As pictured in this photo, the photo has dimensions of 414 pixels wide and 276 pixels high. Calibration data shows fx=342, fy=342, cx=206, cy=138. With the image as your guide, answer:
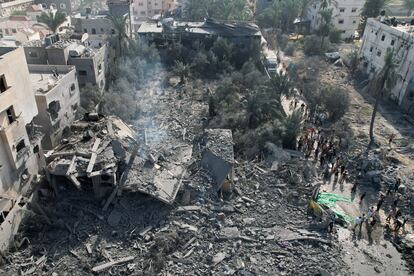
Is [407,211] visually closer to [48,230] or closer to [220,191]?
[220,191]

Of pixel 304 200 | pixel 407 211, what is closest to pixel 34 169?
pixel 304 200

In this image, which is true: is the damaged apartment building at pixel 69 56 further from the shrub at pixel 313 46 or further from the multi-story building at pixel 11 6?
the multi-story building at pixel 11 6

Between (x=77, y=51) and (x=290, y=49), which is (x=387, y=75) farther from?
(x=77, y=51)

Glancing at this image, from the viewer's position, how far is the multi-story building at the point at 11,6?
183ft

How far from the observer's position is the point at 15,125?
16.2 metres

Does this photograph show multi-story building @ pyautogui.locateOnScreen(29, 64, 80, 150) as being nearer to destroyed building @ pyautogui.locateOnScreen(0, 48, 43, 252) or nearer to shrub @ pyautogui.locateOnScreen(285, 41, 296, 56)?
destroyed building @ pyautogui.locateOnScreen(0, 48, 43, 252)

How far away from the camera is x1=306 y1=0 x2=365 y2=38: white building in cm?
4603

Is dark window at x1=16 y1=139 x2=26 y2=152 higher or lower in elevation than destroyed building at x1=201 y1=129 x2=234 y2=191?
higher

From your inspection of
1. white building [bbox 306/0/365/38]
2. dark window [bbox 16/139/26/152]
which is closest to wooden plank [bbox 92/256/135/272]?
dark window [bbox 16/139/26/152]

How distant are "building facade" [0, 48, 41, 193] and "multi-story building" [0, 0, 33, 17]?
154ft

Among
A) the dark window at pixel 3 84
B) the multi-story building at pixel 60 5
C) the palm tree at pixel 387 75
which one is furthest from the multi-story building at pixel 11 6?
the palm tree at pixel 387 75

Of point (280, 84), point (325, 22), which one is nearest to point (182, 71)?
point (280, 84)

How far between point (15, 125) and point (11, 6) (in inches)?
2091

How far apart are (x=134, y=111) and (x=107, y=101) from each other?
2132 millimetres
